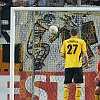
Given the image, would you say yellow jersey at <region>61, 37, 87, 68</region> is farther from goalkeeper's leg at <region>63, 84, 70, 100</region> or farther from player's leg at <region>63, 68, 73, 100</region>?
goalkeeper's leg at <region>63, 84, 70, 100</region>

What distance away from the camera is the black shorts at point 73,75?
7297mm

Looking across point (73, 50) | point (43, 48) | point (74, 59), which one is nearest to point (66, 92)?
point (74, 59)

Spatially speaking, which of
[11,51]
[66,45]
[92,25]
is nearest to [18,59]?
[11,51]

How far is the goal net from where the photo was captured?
283 inches

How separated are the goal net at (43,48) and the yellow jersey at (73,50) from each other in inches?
2.7

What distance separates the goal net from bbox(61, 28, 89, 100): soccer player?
0.21 feet

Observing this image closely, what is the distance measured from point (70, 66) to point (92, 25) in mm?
686

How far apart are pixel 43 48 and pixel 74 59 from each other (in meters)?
0.49

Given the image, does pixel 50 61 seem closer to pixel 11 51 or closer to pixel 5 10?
pixel 11 51

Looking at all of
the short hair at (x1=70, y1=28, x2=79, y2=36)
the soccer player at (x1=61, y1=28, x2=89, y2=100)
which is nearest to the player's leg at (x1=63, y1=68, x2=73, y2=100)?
the soccer player at (x1=61, y1=28, x2=89, y2=100)

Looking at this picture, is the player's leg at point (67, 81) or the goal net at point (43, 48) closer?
the goal net at point (43, 48)

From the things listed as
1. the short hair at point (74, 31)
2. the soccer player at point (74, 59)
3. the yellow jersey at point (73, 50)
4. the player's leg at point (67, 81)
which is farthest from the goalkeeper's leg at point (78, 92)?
the short hair at point (74, 31)

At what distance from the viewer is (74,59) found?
7.34m

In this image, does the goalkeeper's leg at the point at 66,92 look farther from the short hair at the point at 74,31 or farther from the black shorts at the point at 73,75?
the short hair at the point at 74,31
